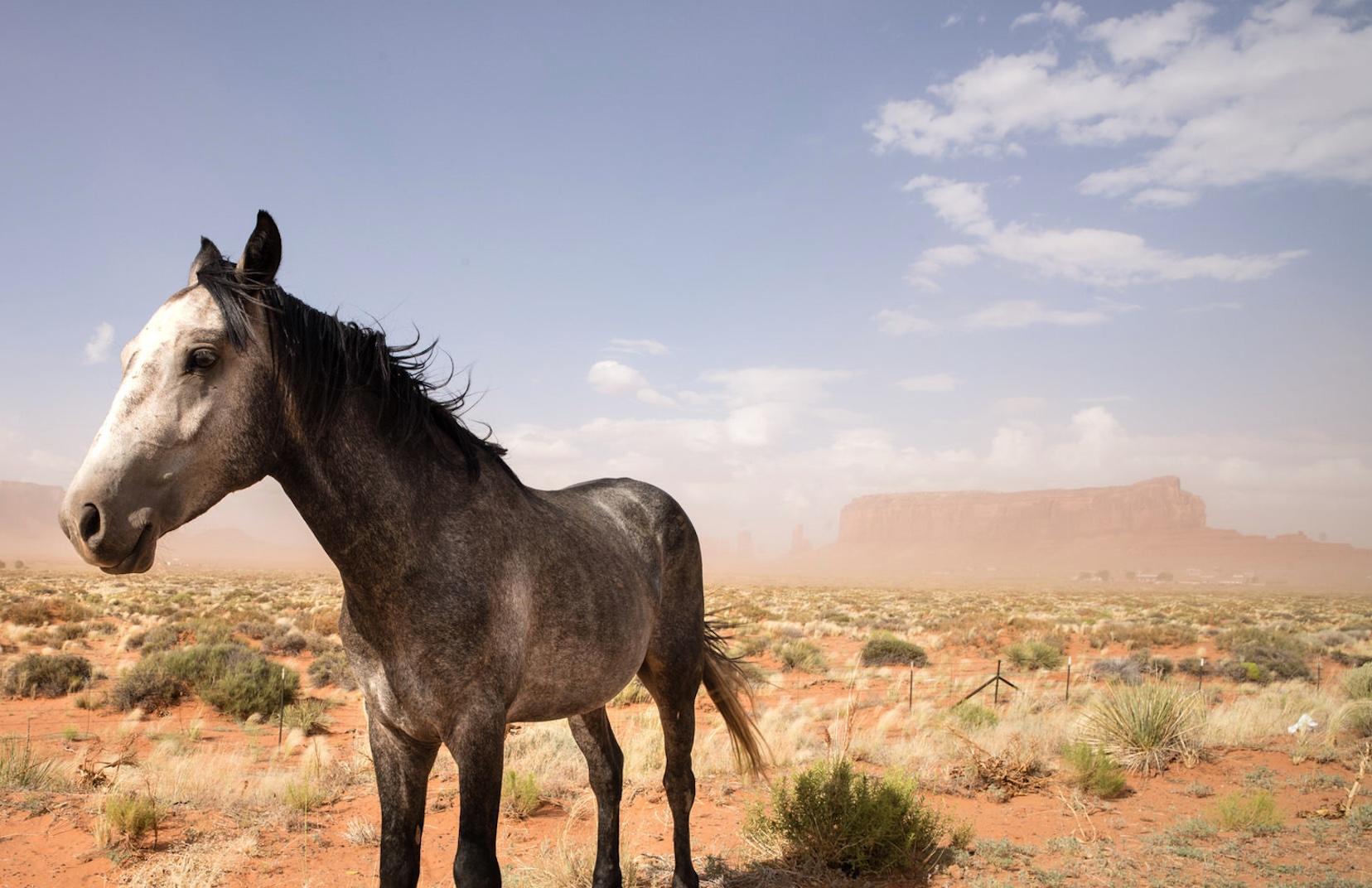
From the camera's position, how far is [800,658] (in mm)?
18625

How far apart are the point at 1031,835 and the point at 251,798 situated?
6.88m

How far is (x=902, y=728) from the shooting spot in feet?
37.4

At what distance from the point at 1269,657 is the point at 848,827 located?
1820cm

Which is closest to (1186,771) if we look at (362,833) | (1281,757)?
(1281,757)

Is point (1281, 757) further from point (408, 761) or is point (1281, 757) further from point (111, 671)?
point (111, 671)

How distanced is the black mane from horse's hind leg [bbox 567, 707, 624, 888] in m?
2.09

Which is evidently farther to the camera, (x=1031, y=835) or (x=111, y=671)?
(x=111, y=671)

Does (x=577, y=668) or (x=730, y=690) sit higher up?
(x=577, y=668)

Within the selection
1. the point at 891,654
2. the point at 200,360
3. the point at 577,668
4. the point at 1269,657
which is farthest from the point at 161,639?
the point at 1269,657

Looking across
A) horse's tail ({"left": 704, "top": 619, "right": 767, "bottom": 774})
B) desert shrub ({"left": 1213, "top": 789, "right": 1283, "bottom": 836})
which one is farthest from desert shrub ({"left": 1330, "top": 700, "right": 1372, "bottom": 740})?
horse's tail ({"left": 704, "top": 619, "right": 767, "bottom": 774})

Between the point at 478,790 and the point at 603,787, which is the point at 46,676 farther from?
the point at 478,790

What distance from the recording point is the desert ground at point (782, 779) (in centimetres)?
555

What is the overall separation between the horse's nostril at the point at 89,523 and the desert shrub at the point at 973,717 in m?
10.9

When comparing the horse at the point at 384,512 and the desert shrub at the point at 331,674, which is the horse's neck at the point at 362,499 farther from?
the desert shrub at the point at 331,674
